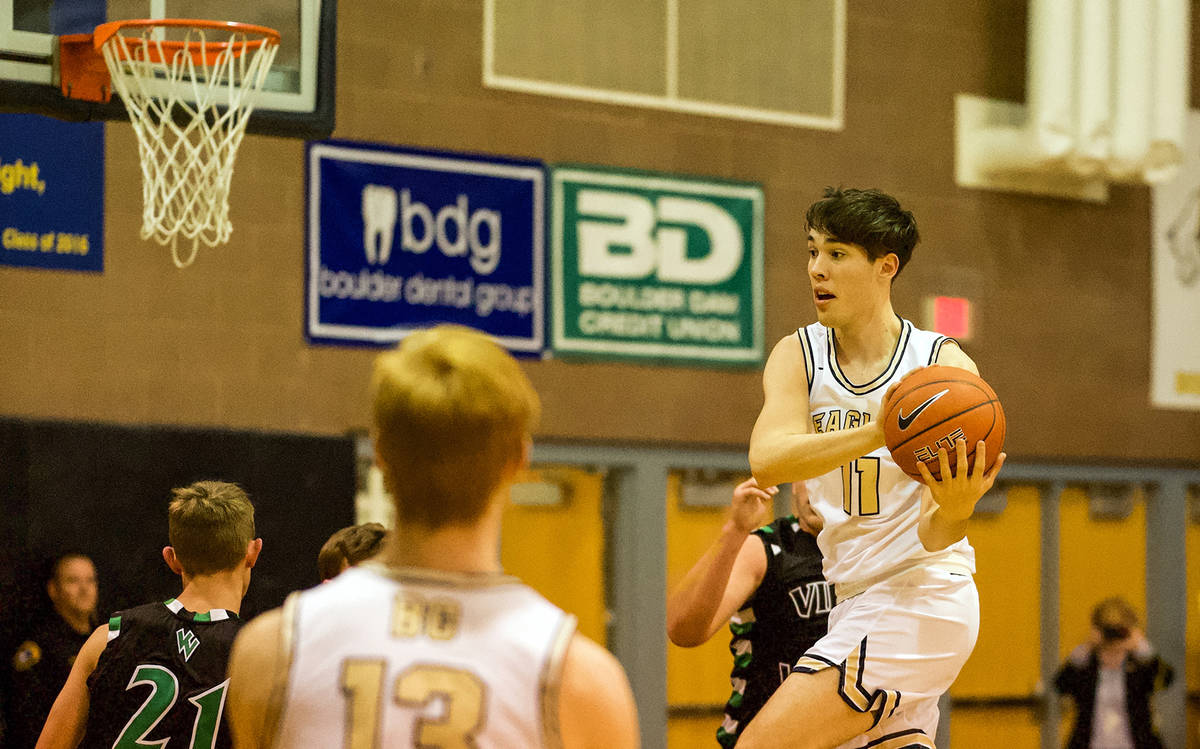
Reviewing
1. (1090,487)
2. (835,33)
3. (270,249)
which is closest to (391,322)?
(270,249)

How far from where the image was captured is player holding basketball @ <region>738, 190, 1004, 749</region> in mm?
3703

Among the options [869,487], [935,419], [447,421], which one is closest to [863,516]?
[869,487]

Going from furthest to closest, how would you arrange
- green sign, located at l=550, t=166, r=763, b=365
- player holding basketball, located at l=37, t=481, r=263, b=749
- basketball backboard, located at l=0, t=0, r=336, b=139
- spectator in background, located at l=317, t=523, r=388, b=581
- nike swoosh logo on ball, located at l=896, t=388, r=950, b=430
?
green sign, located at l=550, t=166, r=763, b=365 < basketball backboard, located at l=0, t=0, r=336, b=139 < spectator in background, located at l=317, t=523, r=388, b=581 < player holding basketball, located at l=37, t=481, r=263, b=749 < nike swoosh logo on ball, located at l=896, t=388, r=950, b=430

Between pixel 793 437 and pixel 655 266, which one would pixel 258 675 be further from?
pixel 655 266

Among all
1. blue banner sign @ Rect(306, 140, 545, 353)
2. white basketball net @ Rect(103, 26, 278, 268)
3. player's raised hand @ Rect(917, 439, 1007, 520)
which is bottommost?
player's raised hand @ Rect(917, 439, 1007, 520)

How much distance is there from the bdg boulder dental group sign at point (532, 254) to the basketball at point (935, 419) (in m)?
5.40

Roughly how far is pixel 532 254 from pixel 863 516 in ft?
18.5

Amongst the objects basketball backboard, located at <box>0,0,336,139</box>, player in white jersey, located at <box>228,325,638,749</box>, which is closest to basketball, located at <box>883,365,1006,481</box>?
player in white jersey, located at <box>228,325,638,749</box>

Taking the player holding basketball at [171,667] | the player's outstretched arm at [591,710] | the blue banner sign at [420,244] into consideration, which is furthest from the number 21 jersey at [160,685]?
the blue banner sign at [420,244]

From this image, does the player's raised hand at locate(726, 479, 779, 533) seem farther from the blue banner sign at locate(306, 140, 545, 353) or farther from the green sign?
the green sign

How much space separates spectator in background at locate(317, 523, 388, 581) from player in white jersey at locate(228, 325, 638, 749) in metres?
2.36

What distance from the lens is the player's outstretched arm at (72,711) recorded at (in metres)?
3.76

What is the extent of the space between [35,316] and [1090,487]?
769 centimetres

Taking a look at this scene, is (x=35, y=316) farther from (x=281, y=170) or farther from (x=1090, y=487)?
(x=1090, y=487)
